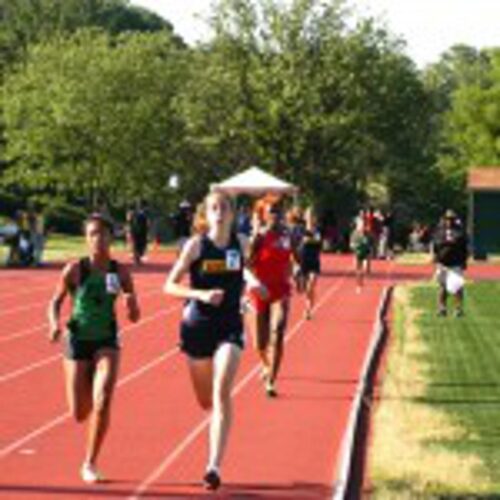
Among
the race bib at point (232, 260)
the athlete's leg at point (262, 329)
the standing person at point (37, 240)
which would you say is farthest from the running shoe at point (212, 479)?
the standing person at point (37, 240)

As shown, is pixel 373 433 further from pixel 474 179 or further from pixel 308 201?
pixel 308 201

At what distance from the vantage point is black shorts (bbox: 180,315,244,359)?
11.2m

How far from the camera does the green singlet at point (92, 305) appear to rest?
1123 cm

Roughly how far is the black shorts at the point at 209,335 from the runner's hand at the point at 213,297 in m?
0.36

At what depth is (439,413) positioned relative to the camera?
15.3 m

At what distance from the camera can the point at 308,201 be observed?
67.6 meters

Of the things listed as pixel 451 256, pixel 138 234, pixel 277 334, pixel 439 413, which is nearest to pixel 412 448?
pixel 439 413

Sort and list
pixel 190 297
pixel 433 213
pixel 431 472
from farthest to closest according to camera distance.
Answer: pixel 433 213 → pixel 431 472 → pixel 190 297

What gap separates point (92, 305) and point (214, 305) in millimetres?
890

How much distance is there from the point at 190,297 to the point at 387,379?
7.66 m

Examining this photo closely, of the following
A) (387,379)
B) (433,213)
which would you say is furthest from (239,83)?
(387,379)

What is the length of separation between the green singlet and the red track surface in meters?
1.06

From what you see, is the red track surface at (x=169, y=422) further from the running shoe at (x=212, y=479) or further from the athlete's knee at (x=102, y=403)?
the athlete's knee at (x=102, y=403)

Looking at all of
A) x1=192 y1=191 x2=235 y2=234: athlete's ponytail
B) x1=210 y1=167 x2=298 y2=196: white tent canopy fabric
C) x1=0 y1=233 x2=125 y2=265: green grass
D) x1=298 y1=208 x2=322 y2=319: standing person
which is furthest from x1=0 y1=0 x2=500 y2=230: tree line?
x1=192 y1=191 x2=235 y2=234: athlete's ponytail
